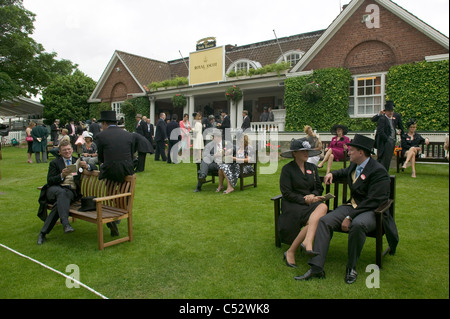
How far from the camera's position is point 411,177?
960 cm

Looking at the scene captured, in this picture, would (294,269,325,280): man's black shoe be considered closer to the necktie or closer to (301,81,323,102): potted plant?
the necktie

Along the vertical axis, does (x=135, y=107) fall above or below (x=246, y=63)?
below

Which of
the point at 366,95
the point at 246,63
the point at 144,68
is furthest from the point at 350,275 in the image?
the point at 144,68

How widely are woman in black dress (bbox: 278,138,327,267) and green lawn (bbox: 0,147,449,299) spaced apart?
33 centimetres

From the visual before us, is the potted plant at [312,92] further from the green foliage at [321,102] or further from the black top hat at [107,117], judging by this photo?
the black top hat at [107,117]

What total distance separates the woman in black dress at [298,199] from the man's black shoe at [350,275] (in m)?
0.65

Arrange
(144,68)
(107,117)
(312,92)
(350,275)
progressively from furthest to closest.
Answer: (144,68) < (312,92) < (107,117) < (350,275)

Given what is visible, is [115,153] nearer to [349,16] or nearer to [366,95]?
[366,95]

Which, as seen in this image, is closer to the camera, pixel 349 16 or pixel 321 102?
pixel 349 16

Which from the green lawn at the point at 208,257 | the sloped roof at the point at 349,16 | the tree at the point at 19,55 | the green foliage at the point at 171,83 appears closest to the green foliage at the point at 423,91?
the sloped roof at the point at 349,16

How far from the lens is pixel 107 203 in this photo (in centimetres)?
562

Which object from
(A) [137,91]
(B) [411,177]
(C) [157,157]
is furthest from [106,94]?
(B) [411,177]

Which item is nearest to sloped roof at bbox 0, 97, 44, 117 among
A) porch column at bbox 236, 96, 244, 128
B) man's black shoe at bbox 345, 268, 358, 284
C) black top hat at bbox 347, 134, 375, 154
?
porch column at bbox 236, 96, 244, 128

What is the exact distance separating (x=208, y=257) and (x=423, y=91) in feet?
44.0
